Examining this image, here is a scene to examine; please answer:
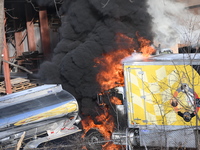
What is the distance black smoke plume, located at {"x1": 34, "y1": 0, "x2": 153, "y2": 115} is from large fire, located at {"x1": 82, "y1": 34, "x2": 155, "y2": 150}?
23 cm

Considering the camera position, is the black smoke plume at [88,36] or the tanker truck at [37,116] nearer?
the tanker truck at [37,116]

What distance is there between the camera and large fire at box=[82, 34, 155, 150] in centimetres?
891

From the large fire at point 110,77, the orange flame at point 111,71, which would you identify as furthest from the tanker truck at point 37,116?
the orange flame at point 111,71

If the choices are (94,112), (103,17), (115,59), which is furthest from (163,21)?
(94,112)

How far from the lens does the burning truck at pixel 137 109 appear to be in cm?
728

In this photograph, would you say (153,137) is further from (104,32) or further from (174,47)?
(174,47)

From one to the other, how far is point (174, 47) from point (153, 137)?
23.6ft

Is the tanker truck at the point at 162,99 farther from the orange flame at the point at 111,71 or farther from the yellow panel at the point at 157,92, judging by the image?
the orange flame at the point at 111,71

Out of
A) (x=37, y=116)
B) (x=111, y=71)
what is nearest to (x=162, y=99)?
(x=111, y=71)

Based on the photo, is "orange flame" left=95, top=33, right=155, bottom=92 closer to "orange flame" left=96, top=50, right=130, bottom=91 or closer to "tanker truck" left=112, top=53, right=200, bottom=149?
"orange flame" left=96, top=50, right=130, bottom=91

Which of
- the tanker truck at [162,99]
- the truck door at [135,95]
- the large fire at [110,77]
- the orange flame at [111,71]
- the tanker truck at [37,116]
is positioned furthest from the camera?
the orange flame at [111,71]

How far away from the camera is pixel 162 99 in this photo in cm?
749

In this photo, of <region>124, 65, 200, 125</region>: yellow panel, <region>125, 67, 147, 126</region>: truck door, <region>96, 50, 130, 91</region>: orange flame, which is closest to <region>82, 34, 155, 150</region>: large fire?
<region>96, 50, 130, 91</region>: orange flame

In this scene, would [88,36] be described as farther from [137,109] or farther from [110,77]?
[137,109]
